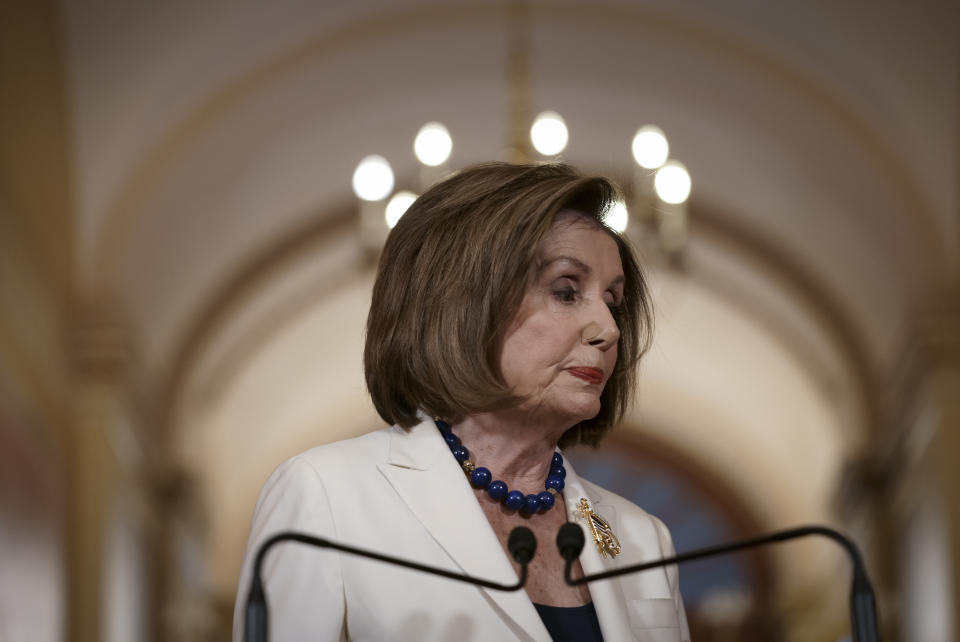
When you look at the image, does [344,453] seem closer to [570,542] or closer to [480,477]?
[480,477]

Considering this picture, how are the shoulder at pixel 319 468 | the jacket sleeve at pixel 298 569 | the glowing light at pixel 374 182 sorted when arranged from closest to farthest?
the jacket sleeve at pixel 298 569, the shoulder at pixel 319 468, the glowing light at pixel 374 182

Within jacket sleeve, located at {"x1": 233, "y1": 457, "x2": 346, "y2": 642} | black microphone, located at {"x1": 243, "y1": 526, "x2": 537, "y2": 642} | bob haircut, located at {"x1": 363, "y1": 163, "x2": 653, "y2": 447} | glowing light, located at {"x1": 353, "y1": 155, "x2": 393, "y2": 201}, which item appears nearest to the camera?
black microphone, located at {"x1": 243, "y1": 526, "x2": 537, "y2": 642}

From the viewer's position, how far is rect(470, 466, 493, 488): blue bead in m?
2.66

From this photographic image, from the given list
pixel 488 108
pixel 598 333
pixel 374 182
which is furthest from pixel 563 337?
pixel 488 108

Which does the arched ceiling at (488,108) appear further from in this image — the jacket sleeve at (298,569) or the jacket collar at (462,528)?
the jacket sleeve at (298,569)

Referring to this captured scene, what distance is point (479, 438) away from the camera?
273cm

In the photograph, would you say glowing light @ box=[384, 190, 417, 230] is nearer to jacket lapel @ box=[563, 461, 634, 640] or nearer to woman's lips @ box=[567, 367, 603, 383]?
jacket lapel @ box=[563, 461, 634, 640]

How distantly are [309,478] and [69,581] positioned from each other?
7.84 m

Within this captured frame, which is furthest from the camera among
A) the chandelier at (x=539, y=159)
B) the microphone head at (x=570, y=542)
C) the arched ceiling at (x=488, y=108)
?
the arched ceiling at (x=488, y=108)

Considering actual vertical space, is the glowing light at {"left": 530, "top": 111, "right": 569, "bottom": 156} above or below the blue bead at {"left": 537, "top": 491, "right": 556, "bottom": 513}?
above

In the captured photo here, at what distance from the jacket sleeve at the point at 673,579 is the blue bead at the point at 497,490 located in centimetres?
39

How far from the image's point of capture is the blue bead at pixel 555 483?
2.78m

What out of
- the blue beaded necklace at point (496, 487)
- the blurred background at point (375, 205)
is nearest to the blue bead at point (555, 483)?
the blue beaded necklace at point (496, 487)

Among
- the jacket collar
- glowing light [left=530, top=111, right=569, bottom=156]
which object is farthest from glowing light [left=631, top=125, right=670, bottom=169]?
the jacket collar
